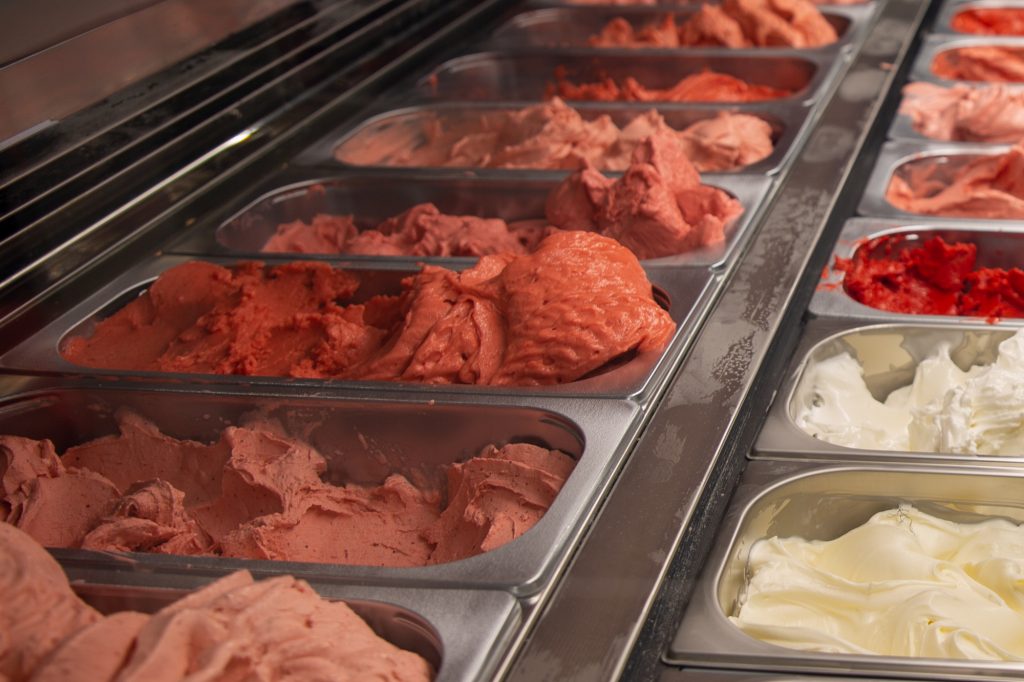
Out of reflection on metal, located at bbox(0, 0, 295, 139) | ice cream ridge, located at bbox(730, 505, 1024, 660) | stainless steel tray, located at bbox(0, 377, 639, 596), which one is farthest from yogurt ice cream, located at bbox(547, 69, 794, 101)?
ice cream ridge, located at bbox(730, 505, 1024, 660)

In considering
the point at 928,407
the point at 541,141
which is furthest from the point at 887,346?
the point at 541,141

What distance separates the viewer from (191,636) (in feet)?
3.70

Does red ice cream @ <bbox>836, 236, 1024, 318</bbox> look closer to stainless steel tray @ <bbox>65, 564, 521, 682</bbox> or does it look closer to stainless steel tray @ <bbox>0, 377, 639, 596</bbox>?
stainless steel tray @ <bbox>0, 377, 639, 596</bbox>

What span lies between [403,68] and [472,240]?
3.78 feet

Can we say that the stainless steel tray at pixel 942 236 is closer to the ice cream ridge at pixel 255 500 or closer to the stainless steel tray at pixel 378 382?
the stainless steel tray at pixel 378 382

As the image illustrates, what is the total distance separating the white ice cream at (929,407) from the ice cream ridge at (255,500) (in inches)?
19.6

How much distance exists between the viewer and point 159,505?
1.61 m

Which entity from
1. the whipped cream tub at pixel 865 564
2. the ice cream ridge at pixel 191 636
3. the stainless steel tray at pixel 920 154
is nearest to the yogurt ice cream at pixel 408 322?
the whipped cream tub at pixel 865 564

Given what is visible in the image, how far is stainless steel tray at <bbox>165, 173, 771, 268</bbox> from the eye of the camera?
246cm

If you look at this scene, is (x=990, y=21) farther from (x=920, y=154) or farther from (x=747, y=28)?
(x=920, y=154)

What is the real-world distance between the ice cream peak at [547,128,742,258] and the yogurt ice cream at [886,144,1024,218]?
0.49m

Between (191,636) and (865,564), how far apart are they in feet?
3.04

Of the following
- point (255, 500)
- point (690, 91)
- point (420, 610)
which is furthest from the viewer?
point (690, 91)

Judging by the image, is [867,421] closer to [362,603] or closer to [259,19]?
[362,603]
